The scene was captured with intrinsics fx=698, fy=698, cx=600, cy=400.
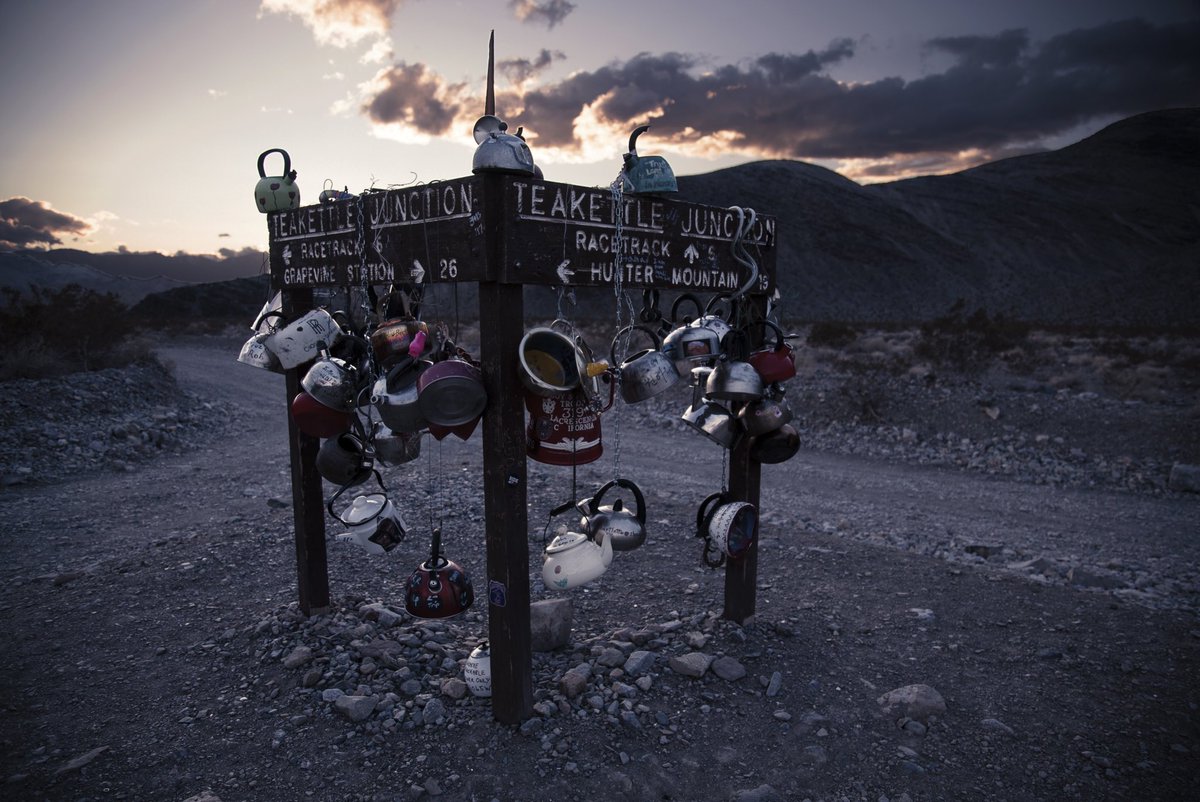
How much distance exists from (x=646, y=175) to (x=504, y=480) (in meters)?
1.50

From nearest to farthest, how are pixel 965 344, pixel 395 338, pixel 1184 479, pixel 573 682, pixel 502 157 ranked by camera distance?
pixel 502 157
pixel 395 338
pixel 573 682
pixel 1184 479
pixel 965 344

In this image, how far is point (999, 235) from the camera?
6053 cm

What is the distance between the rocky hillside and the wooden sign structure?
144ft

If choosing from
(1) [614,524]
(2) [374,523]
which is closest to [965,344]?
(1) [614,524]

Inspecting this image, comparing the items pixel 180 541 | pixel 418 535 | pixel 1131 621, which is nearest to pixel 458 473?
pixel 418 535

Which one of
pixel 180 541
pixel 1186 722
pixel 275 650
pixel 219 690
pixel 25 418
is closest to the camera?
pixel 1186 722

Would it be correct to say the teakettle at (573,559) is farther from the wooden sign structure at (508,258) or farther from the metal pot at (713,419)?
the metal pot at (713,419)

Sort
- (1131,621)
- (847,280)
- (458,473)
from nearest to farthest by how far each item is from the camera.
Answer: (1131,621) < (458,473) < (847,280)

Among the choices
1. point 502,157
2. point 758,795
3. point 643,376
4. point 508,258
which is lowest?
point 758,795

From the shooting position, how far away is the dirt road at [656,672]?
9.16ft

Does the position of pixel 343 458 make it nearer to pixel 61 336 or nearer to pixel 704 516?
pixel 704 516

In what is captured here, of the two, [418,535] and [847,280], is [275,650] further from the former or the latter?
[847,280]

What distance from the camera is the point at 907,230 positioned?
199ft

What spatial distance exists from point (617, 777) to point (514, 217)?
2.21 meters
